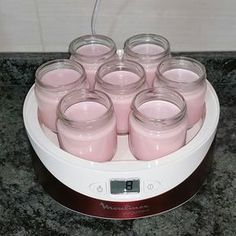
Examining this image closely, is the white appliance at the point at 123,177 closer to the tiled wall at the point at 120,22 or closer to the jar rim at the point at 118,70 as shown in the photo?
the jar rim at the point at 118,70

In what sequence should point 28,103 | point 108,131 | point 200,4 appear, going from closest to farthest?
point 108,131, point 28,103, point 200,4

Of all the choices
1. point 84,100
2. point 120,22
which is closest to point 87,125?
point 84,100

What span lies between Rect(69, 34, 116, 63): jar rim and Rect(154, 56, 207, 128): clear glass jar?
0.38 ft

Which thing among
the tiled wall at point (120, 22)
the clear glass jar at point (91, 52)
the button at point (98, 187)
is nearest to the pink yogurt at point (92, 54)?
the clear glass jar at point (91, 52)

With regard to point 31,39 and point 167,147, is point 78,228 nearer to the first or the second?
point 167,147

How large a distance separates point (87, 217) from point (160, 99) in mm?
258

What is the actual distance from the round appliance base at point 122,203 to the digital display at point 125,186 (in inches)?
1.0

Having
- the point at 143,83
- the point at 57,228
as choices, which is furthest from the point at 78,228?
the point at 143,83

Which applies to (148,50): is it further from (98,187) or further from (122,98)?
(98,187)

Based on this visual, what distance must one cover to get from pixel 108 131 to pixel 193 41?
0.40m

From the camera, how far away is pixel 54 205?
94 centimetres

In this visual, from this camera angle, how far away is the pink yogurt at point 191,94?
917mm

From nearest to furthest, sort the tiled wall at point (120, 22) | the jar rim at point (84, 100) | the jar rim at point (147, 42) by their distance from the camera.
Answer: the jar rim at point (84, 100), the jar rim at point (147, 42), the tiled wall at point (120, 22)

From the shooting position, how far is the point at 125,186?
0.85 meters
